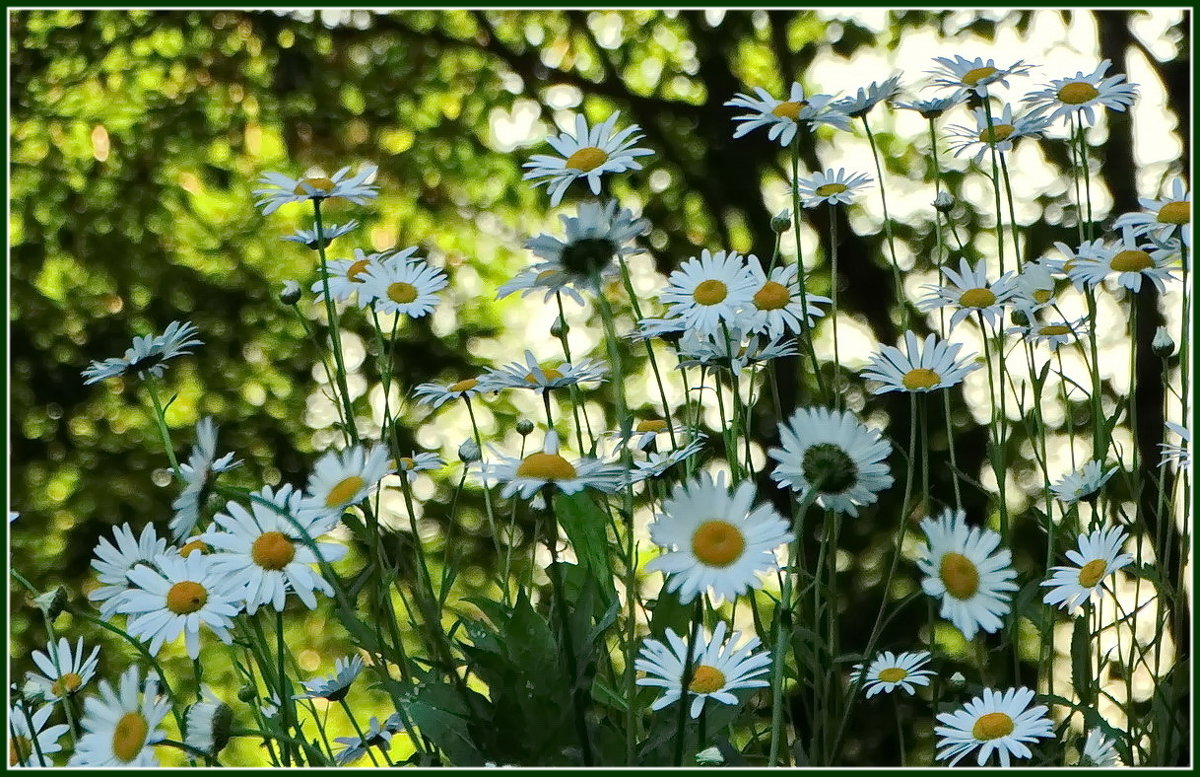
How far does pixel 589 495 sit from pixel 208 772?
0.29 meters

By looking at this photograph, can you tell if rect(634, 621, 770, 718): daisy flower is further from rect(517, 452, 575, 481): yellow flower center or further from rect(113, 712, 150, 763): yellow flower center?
rect(113, 712, 150, 763): yellow flower center

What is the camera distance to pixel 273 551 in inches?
21.8

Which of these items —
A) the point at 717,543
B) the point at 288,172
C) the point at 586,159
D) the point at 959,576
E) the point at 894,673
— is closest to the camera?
the point at 717,543

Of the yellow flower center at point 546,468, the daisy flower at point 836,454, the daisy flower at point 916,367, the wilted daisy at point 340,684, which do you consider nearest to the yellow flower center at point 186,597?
the wilted daisy at point 340,684

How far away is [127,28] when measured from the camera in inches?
114

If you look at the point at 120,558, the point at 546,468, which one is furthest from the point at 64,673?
the point at 546,468

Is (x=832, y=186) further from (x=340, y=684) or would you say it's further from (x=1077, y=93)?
(x=340, y=684)

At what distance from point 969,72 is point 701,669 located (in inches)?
19.9

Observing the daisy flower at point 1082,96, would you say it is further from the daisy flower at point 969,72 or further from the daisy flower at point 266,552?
the daisy flower at point 266,552

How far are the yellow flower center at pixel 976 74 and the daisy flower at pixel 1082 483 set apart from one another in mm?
292

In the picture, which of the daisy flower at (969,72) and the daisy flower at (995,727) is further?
the daisy flower at (969,72)

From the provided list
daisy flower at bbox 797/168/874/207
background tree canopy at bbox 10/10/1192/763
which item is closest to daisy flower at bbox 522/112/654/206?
daisy flower at bbox 797/168/874/207

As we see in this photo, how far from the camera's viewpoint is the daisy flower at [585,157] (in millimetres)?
652

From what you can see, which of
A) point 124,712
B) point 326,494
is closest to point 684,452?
point 326,494
